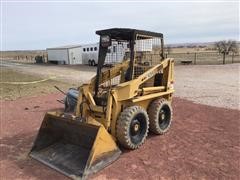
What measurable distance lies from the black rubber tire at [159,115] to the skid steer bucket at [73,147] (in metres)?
1.31

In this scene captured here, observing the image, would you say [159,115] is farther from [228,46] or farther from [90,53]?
[228,46]

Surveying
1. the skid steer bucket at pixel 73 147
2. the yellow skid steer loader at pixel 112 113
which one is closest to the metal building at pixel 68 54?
the yellow skid steer loader at pixel 112 113

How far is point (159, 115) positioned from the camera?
19.9 feet

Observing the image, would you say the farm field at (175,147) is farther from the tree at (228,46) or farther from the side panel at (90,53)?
the tree at (228,46)

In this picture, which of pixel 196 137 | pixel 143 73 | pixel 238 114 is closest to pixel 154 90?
pixel 143 73

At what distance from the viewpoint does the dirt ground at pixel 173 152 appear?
4.35 meters

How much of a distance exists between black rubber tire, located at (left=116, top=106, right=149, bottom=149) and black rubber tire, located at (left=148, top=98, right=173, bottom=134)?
1.54 feet

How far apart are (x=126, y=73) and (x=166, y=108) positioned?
1.28 m

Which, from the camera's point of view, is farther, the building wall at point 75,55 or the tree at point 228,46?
the tree at point 228,46

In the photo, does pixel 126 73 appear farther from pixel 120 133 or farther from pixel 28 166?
pixel 28 166

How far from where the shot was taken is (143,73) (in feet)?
18.5

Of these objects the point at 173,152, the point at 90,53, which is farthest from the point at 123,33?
the point at 90,53

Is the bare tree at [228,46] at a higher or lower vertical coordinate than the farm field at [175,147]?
higher

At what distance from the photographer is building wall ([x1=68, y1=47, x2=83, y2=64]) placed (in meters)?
32.2
